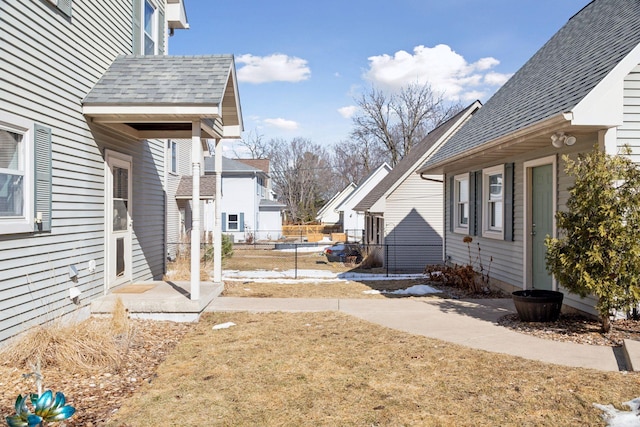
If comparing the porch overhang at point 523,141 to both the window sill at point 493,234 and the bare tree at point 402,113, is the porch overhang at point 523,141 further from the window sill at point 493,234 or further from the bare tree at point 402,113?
the bare tree at point 402,113

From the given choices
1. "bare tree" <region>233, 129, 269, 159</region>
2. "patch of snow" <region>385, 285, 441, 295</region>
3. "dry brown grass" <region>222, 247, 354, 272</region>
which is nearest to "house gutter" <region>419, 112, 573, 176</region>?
"patch of snow" <region>385, 285, 441, 295</region>

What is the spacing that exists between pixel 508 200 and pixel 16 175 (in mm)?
8027

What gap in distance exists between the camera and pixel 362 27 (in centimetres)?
1916

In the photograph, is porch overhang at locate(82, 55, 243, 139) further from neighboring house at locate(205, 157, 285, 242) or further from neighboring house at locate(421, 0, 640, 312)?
neighboring house at locate(205, 157, 285, 242)

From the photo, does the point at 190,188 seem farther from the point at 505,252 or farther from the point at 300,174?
the point at 300,174

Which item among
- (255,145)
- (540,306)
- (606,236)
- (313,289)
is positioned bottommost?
(313,289)

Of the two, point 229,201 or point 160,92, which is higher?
point 160,92

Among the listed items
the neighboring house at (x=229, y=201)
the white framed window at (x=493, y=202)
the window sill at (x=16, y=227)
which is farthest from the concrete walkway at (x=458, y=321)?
the neighboring house at (x=229, y=201)

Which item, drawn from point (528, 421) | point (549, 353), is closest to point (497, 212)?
point (549, 353)

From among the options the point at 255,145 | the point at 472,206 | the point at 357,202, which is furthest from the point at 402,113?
the point at 472,206

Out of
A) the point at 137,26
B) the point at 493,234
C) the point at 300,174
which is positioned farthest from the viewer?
the point at 300,174

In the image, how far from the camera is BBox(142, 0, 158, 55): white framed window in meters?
10.1

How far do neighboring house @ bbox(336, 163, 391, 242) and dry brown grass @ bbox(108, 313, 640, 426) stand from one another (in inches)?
1068

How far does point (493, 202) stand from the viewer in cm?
1039
